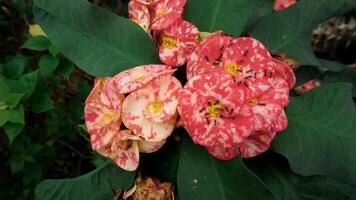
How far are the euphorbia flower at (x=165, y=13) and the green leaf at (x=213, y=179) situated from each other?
0.91 ft

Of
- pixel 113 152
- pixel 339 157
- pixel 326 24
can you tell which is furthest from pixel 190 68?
pixel 326 24

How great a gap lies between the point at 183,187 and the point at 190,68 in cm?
26

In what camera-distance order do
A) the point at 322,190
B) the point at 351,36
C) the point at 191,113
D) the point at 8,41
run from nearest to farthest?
Result: the point at 191,113
the point at 322,190
the point at 351,36
the point at 8,41

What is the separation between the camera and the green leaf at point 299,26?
1105mm

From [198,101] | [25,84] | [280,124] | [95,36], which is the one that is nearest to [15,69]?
[25,84]

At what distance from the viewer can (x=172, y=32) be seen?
39.5 inches

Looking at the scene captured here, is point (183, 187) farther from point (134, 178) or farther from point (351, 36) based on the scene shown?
point (351, 36)

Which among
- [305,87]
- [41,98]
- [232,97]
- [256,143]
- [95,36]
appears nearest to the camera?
[232,97]

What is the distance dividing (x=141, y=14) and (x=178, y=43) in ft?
0.52

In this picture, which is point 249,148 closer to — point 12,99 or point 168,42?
point 168,42

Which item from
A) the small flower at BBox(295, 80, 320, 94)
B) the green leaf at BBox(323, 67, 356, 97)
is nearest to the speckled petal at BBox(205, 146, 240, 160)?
the small flower at BBox(295, 80, 320, 94)

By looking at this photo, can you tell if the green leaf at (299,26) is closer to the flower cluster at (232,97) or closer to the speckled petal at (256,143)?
the flower cluster at (232,97)

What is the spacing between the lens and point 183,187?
0.95 meters

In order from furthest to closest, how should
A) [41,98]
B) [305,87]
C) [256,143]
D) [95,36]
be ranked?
[41,98] < [305,87] < [95,36] < [256,143]
